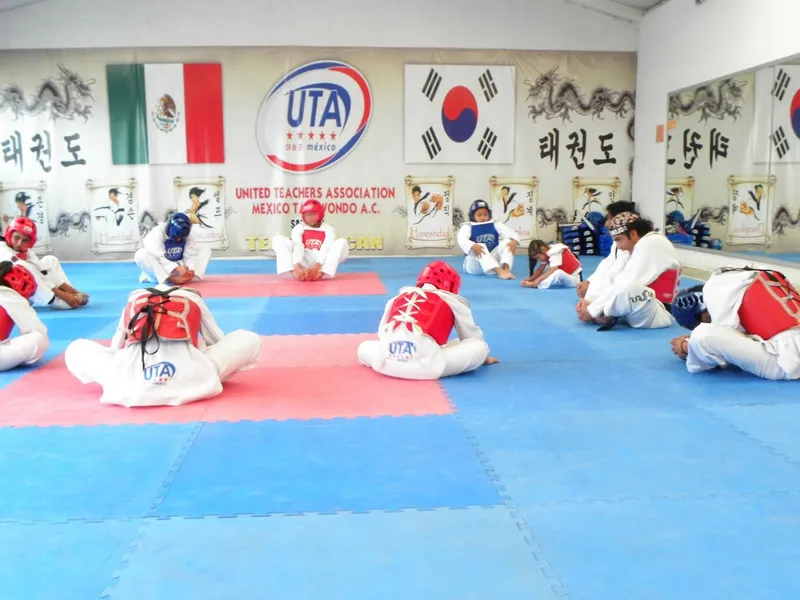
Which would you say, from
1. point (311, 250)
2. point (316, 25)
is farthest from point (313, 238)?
point (316, 25)

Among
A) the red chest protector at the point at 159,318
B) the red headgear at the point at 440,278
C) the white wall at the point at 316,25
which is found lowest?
the red chest protector at the point at 159,318

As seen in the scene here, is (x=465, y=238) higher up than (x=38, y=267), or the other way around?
(x=465, y=238)

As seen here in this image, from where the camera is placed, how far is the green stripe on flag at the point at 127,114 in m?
12.5

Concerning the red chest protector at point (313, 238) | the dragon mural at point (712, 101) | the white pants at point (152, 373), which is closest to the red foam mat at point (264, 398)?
the white pants at point (152, 373)

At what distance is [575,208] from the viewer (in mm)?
13297

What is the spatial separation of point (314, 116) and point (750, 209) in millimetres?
7050

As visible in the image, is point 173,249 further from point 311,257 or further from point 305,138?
point 305,138

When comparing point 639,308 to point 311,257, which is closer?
point 639,308

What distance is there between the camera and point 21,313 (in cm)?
489

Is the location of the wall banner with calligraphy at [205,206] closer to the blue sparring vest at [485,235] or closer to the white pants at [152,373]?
the blue sparring vest at [485,235]

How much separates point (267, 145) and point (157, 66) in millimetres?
2209

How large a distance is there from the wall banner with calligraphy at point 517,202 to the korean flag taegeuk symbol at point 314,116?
8.58 ft

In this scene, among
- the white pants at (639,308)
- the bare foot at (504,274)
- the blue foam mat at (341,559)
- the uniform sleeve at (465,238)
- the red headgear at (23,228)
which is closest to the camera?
the blue foam mat at (341,559)

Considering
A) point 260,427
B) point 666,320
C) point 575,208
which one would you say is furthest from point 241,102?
point 260,427
